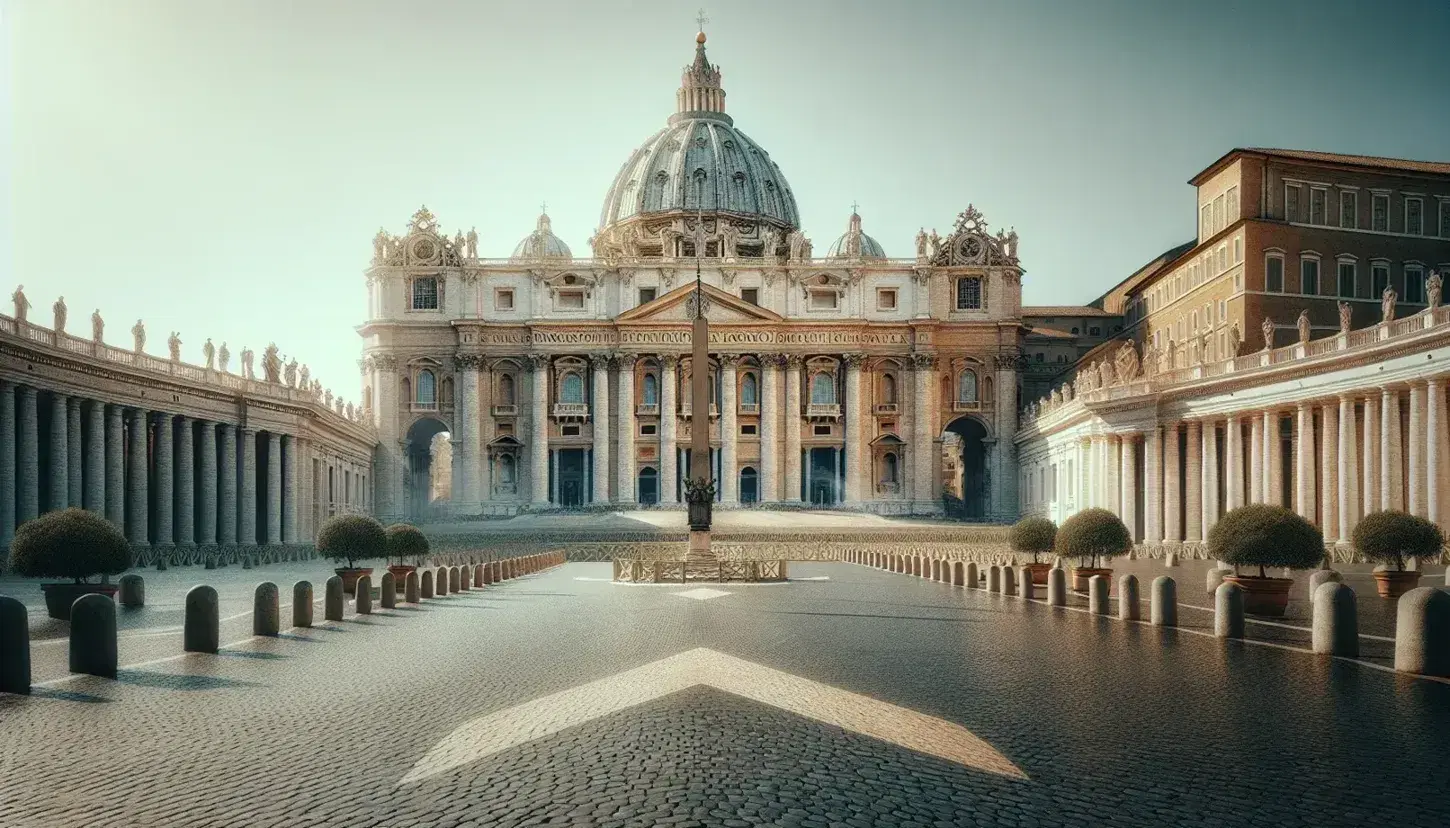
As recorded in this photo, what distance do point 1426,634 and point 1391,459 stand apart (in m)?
31.6

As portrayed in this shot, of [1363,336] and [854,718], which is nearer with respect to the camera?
[854,718]

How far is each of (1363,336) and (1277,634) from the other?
29.6 metres

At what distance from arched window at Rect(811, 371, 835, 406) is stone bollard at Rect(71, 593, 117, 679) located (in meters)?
88.2

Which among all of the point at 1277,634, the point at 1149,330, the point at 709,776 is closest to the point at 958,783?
the point at 709,776

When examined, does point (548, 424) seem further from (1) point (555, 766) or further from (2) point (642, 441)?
(1) point (555, 766)

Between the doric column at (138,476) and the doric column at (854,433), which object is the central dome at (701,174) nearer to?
the doric column at (854,433)

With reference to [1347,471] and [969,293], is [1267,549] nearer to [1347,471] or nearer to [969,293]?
[1347,471]

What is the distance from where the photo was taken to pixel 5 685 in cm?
1499

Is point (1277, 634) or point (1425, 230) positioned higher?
point (1425, 230)

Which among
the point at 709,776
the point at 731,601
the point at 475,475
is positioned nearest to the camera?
the point at 709,776

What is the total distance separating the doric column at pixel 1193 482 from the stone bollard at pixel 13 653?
54.8m

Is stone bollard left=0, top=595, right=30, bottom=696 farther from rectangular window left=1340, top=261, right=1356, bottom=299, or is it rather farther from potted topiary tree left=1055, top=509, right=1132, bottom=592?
rectangular window left=1340, top=261, right=1356, bottom=299

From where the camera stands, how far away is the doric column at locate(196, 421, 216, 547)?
59.7m

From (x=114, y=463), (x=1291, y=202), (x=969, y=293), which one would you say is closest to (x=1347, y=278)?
(x=1291, y=202)
